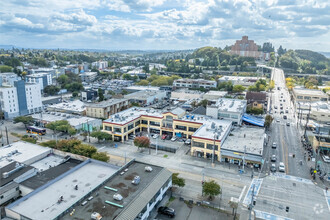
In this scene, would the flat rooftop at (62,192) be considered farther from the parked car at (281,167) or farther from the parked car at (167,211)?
the parked car at (281,167)

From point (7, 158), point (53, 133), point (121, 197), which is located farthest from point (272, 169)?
point (53, 133)

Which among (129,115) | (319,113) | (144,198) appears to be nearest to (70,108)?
(129,115)

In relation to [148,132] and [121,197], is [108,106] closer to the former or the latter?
[148,132]

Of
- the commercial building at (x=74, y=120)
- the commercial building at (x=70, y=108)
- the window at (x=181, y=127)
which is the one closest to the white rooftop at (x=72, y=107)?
the commercial building at (x=70, y=108)

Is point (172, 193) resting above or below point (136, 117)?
below

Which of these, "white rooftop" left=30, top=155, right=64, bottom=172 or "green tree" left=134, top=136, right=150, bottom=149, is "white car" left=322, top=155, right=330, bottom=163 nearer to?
"green tree" left=134, top=136, right=150, bottom=149

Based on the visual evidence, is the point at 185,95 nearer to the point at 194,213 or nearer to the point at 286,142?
the point at 286,142
